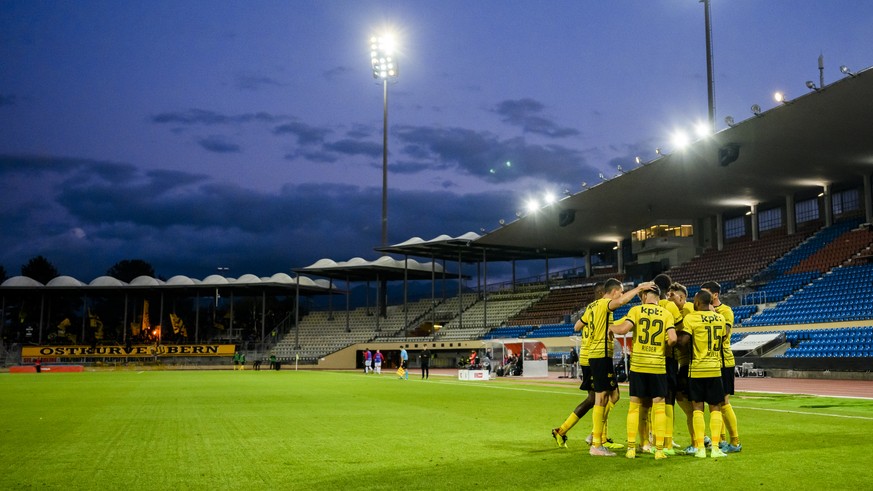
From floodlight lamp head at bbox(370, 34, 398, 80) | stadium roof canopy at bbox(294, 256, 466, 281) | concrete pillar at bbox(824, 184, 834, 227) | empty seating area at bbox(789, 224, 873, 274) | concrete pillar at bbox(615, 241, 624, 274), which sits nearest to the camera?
empty seating area at bbox(789, 224, 873, 274)

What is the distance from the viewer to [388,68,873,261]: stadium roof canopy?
3134 centimetres

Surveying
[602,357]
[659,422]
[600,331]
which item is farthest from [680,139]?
[659,422]

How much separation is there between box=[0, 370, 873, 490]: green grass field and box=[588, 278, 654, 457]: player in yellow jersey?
50cm

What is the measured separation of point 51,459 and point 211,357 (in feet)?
208

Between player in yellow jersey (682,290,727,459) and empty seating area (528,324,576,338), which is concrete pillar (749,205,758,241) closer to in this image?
empty seating area (528,324,576,338)

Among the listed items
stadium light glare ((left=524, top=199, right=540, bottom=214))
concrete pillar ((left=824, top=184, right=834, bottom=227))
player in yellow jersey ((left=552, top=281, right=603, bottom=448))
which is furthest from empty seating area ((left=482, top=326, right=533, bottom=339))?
player in yellow jersey ((left=552, top=281, right=603, bottom=448))

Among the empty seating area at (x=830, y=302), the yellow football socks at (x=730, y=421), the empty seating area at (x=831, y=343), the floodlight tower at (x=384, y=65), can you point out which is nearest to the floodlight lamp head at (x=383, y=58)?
the floodlight tower at (x=384, y=65)

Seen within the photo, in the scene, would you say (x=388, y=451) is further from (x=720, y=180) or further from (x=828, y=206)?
(x=828, y=206)

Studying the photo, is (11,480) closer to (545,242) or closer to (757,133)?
(757,133)

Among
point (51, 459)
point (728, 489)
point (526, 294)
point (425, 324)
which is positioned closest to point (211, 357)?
point (425, 324)

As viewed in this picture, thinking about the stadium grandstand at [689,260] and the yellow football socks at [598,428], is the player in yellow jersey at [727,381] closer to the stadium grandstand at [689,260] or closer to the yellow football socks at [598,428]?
the yellow football socks at [598,428]

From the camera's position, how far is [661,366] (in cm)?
870

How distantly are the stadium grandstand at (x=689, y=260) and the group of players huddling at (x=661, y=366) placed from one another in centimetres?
2281

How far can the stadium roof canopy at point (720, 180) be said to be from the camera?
103ft
